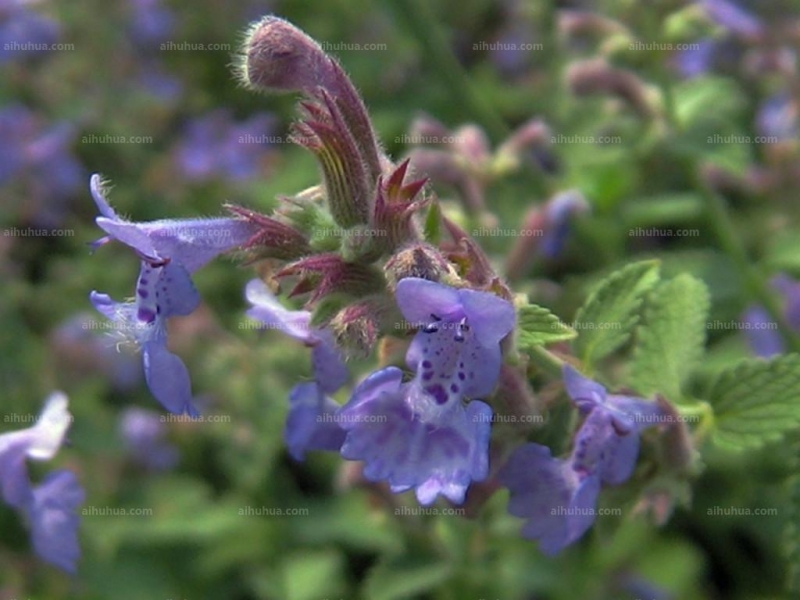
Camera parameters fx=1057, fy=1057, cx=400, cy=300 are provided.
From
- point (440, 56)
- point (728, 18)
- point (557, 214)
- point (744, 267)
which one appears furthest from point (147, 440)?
point (728, 18)

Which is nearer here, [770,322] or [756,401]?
[756,401]

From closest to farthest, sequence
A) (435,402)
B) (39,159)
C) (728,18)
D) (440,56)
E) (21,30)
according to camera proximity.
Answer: (435,402) < (728,18) < (440,56) < (39,159) < (21,30)

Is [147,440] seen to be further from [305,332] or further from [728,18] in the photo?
[728,18]

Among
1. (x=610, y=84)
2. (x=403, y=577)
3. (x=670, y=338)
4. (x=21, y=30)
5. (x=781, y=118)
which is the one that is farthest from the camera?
(x=21, y=30)

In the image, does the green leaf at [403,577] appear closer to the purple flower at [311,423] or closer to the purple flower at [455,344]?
the purple flower at [311,423]

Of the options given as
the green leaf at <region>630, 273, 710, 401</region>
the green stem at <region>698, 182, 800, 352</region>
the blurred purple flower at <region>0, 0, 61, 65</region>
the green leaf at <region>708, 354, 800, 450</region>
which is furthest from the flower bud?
the blurred purple flower at <region>0, 0, 61, 65</region>

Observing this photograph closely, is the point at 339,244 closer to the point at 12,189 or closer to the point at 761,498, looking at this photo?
the point at 761,498

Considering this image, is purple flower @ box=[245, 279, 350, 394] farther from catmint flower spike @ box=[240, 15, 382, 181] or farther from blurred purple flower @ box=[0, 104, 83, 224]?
blurred purple flower @ box=[0, 104, 83, 224]
